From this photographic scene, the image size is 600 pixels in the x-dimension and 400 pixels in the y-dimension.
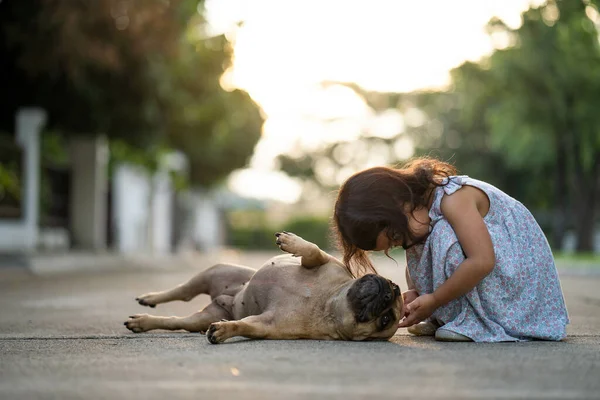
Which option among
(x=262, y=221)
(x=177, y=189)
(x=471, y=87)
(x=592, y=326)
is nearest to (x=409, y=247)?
(x=592, y=326)

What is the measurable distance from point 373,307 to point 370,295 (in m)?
0.07

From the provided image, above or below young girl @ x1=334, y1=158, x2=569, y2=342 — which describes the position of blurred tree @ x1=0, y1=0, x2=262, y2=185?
above

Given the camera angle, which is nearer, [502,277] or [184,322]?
[502,277]

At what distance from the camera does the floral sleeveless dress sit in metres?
4.80

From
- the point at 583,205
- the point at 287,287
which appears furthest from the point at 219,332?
the point at 583,205

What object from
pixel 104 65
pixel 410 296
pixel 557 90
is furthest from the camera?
pixel 557 90

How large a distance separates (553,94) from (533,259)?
63.9 feet

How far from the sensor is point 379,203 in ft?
15.2

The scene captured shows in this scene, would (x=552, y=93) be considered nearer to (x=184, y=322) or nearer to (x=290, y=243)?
(x=184, y=322)

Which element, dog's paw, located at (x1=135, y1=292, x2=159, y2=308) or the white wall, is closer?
dog's paw, located at (x1=135, y1=292, x2=159, y2=308)

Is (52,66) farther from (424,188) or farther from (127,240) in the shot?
(127,240)

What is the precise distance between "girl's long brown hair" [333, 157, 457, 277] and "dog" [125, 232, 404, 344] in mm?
211

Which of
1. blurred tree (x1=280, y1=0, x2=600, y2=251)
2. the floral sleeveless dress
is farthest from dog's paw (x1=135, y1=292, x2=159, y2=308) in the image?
blurred tree (x1=280, y1=0, x2=600, y2=251)

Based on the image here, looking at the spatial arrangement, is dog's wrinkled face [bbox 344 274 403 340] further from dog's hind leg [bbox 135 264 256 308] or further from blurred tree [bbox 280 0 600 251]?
blurred tree [bbox 280 0 600 251]
